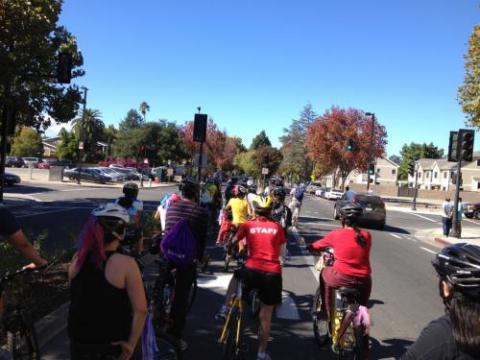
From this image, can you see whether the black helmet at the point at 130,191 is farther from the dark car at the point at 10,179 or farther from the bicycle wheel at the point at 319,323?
the dark car at the point at 10,179

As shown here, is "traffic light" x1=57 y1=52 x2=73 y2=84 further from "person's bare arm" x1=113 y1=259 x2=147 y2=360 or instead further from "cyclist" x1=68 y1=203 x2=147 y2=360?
"person's bare arm" x1=113 y1=259 x2=147 y2=360

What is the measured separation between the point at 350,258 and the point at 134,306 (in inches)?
114

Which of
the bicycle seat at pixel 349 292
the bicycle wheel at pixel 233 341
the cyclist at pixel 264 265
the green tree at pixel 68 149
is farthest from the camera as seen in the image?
the green tree at pixel 68 149

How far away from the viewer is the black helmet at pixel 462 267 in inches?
90.1

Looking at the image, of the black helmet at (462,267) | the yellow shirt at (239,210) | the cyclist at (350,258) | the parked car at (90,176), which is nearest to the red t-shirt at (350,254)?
the cyclist at (350,258)

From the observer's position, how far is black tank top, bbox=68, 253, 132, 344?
3.05m

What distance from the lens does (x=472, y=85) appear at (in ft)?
71.7

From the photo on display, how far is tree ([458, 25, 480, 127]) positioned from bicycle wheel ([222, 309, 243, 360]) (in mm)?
19109

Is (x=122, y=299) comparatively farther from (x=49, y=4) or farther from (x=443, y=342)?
(x=49, y=4)

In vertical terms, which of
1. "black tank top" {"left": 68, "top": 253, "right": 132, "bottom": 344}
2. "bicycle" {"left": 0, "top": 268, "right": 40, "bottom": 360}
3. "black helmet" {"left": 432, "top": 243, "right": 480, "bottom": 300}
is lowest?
"bicycle" {"left": 0, "top": 268, "right": 40, "bottom": 360}

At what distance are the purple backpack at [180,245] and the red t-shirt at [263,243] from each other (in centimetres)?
53

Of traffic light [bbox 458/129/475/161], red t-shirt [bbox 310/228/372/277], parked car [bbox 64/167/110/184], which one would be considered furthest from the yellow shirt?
parked car [bbox 64/167/110/184]

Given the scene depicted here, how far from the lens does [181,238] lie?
221 inches

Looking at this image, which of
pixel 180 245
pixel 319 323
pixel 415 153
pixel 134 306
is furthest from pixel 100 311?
pixel 415 153
